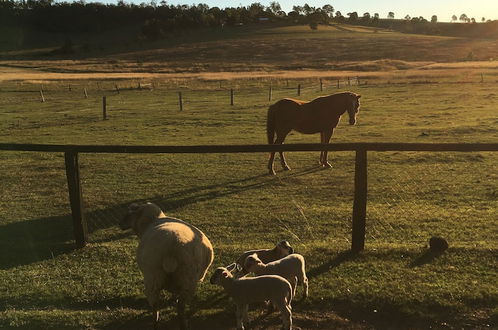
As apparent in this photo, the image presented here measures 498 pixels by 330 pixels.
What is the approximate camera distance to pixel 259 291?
16.5 feet

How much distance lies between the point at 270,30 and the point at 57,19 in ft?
272

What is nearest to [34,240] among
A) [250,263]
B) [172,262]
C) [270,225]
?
[270,225]

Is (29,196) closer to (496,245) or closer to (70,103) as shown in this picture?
(496,245)

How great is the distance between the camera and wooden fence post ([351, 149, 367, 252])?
6879 mm

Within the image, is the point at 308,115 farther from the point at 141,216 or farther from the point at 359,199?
the point at 141,216

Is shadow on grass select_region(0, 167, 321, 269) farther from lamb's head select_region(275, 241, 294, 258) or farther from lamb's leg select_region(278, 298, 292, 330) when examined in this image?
lamb's leg select_region(278, 298, 292, 330)

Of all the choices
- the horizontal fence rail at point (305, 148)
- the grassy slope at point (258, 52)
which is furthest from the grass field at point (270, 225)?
the grassy slope at point (258, 52)

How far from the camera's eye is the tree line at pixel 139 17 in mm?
166125

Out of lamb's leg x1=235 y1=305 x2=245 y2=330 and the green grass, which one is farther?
the green grass

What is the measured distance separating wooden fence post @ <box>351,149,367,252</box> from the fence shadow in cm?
462

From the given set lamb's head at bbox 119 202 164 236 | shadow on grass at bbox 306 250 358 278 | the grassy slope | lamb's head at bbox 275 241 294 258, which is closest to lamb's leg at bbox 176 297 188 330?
lamb's head at bbox 119 202 164 236

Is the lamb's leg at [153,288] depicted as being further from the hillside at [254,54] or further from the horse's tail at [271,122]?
the hillside at [254,54]

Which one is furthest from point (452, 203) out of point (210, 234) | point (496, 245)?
point (210, 234)

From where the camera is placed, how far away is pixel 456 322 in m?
5.18
